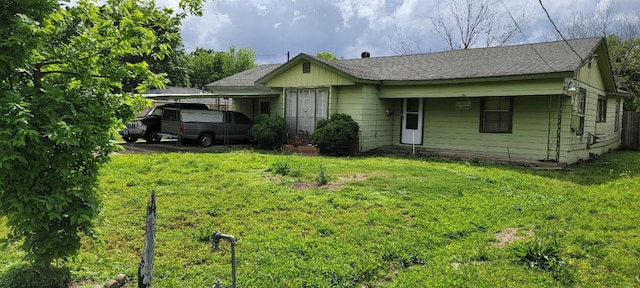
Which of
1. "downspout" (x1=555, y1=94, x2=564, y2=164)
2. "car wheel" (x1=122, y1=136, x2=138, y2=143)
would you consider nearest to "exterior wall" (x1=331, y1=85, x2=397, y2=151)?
"downspout" (x1=555, y1=94, x2=564, y2=164)

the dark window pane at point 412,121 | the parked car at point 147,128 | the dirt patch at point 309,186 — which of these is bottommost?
the dirt patch at point 309,186

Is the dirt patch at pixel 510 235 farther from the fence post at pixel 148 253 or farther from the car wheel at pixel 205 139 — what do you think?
the car wheel at pixel 205 139

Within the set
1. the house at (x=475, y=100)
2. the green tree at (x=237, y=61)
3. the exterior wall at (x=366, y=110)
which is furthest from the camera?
the green tree at (x=237, y=61)

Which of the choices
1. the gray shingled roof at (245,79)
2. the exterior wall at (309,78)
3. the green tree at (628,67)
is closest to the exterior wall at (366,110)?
the exterior wall at (309,78)

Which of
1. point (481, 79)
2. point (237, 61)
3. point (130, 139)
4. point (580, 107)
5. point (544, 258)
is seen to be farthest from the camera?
point (237, 61)

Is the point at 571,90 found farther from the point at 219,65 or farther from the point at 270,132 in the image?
the point at 219,65

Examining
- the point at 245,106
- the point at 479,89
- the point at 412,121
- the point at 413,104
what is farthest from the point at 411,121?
the point at 245,106

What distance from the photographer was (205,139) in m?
14.8

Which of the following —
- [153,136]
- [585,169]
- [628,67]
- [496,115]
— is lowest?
[585,169]

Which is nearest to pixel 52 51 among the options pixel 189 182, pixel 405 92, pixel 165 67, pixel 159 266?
pixel 159 266

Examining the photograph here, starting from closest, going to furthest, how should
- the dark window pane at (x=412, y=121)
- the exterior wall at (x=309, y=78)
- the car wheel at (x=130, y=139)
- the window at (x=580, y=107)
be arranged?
the window at (x=580, y=107) < the exterior wall at (x=309, y=78) < the dark window pane at (x=412, y=121) < the car wheel at (x=130, y=139)

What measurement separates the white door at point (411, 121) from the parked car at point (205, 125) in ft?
20.4

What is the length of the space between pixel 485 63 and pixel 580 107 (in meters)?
3.02

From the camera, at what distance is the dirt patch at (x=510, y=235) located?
4.91 metres
